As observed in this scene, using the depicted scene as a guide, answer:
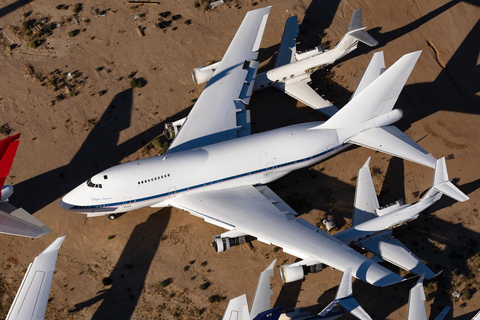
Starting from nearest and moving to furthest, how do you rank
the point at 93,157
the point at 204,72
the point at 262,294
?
the point at 262,294 → the point at 93,157 → the point at 204,72

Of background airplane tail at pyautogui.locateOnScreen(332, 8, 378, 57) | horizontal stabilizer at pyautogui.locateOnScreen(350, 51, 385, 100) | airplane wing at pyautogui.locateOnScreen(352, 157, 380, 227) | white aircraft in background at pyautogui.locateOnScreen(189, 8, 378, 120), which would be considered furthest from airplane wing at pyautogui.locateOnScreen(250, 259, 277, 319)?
background airplane tail at pyautogui.locateOnScreen(332, 8, 378, 57)

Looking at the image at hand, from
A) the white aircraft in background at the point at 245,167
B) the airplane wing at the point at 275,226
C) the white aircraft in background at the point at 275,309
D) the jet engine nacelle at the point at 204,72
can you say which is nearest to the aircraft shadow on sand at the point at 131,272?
the white aircraft in background at the point at 245,167

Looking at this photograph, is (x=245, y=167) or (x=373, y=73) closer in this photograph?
(x=245, y=167)

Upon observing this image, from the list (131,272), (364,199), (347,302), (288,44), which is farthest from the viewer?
(288,44)

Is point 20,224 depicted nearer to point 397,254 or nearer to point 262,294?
point 262,294

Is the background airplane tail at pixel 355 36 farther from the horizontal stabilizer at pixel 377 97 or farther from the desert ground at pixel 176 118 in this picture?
the horizontal stabilizer at pixel 377 97

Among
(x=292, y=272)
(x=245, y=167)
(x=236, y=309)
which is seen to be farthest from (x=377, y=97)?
(x=236, y=309)

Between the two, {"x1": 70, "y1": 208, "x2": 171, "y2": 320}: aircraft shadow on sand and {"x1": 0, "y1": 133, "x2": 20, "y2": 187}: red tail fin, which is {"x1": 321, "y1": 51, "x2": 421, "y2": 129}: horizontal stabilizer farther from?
{"x1": 0, "y1": 133, "x2": 20, "y2": 187}: red tail fin
